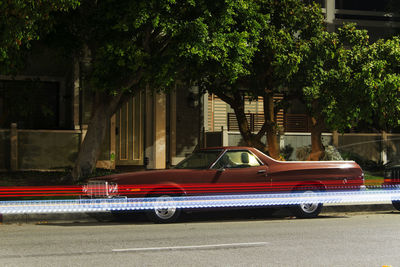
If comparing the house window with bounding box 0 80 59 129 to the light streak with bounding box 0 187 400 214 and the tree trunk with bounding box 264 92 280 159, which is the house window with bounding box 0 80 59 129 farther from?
the tree trunk with bounding box 264 92 280 159

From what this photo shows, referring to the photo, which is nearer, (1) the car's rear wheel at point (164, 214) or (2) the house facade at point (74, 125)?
(1) the car's rear wheel at point (164, 214)

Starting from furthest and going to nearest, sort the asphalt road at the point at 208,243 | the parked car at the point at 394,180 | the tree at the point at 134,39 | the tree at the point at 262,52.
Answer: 1. the tree at the point at 262,52
2. the parked car at the point at 394,180
3. the tree at the point at 134,39
4. the asphalt road at the point at 208,243

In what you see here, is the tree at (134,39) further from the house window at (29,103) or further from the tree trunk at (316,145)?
the tree trunk at (316,145)

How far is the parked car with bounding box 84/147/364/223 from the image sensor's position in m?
12.1

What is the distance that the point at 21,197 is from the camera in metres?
15.5

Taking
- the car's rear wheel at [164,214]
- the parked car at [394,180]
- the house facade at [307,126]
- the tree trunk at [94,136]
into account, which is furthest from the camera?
the house facade at [307,126]

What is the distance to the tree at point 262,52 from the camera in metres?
16.1

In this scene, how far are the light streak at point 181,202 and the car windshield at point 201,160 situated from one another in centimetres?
75

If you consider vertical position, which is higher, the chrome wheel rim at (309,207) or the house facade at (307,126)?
the house facade at (307,126)

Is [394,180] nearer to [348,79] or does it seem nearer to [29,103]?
[348,79]

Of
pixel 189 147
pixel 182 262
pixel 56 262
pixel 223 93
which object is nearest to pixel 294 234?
pixel 182 262

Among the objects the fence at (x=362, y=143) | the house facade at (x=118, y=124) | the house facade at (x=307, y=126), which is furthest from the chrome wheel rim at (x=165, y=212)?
Answer: the fence at (x=362, y=143)

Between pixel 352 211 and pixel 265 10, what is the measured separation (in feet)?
24.3

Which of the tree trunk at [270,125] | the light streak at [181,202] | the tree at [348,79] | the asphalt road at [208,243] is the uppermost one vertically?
the tree at [348,79]
